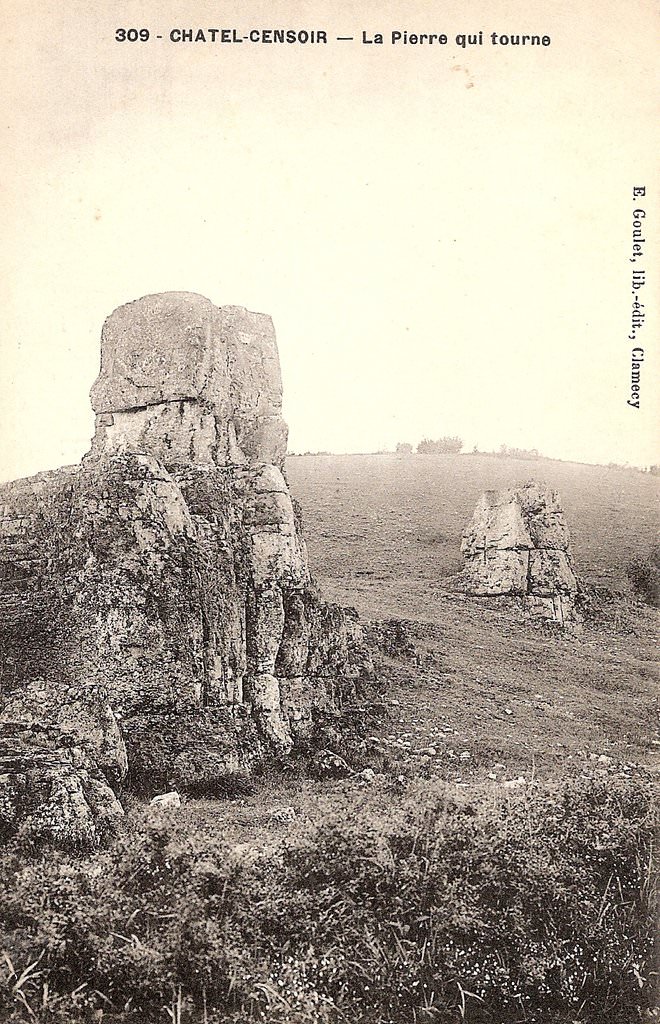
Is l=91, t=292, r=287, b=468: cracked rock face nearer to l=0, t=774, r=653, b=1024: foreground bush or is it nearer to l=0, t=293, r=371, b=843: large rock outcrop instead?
l=0, t=293, r=371, b=843: large rock outcrop

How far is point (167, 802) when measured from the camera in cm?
1034

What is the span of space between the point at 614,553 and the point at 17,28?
26.1 m

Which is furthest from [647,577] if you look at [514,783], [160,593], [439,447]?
[160,593]

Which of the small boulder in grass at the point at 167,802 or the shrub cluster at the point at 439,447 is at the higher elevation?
the shrub cluster at the point at 439,447

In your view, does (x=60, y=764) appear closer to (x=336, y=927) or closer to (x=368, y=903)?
(x=336, y=927)

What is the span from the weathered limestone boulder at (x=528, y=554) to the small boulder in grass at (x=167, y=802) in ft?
55.5

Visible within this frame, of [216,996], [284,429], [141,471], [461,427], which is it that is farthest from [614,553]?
[216,996]

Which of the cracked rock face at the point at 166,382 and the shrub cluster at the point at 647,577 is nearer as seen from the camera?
the cracked rock face at the point at 166,382

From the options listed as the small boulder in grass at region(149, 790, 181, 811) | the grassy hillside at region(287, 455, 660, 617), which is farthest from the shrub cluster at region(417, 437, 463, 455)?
the small boulder in grass at region(149, 790, 181, 811)

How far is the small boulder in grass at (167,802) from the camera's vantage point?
33.4 feet

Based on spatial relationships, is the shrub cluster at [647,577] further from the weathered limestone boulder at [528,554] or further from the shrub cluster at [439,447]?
the shrub cluster at [439,447]

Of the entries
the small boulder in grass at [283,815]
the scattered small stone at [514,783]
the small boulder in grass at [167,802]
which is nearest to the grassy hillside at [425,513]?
the scattered small stone at [514,783]

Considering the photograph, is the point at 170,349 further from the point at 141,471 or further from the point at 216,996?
the point at 216,996

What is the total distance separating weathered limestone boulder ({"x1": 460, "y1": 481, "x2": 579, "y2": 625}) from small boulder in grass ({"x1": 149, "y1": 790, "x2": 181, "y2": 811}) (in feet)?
55.5
